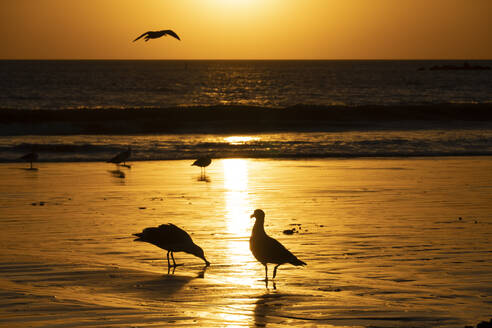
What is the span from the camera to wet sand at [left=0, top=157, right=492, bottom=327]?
24.6 feet

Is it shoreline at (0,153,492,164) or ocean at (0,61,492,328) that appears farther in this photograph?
shoreline at (0,153,492,164)

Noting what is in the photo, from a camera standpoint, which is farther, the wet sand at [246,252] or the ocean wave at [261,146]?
the ocean wave at [261,146]

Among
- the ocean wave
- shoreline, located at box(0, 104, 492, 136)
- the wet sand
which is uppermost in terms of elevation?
shoreline, located at box(0, 104, 492, 136)

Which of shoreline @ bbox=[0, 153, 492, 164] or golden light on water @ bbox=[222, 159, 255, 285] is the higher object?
shoreline @ bbox=[0, 153, 492, 164]

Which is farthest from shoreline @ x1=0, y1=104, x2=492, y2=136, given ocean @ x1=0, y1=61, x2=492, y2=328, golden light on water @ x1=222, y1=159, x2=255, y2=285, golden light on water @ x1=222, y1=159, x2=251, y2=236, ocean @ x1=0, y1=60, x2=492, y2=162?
golden light on water @ x1=222, y1=159, x2=255, y2=285

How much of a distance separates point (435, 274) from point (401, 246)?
158cm

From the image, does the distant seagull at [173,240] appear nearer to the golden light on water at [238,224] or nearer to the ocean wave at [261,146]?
the golden light on water at [238,224]

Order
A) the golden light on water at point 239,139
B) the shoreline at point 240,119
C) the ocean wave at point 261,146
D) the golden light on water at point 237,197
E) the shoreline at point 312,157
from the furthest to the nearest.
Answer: the shoreline at point 240,119 < the golden light on water at point 239,139 < the ocean wave at point 261,146 < the shoreline at point 312,157 < the golden light on water at point 237,197

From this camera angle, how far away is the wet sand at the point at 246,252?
751cm

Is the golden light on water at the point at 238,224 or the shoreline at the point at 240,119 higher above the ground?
the shoreline at the point at 240,119

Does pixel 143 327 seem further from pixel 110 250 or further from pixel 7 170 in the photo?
pixel 7 170

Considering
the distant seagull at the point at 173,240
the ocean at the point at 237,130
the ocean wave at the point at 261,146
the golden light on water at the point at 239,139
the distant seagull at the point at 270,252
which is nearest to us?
the distant seagull at the point at 270,252

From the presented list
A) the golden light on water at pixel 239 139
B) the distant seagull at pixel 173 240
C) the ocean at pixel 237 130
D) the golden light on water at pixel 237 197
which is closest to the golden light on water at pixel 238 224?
the golden light on water at pixel 237 197

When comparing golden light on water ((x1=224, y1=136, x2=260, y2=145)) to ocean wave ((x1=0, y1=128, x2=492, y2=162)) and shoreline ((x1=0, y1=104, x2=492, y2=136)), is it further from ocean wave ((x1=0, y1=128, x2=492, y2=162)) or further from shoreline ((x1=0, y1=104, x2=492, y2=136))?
shoreline ((x1=0, y1=104, x2=492, y2=136))
